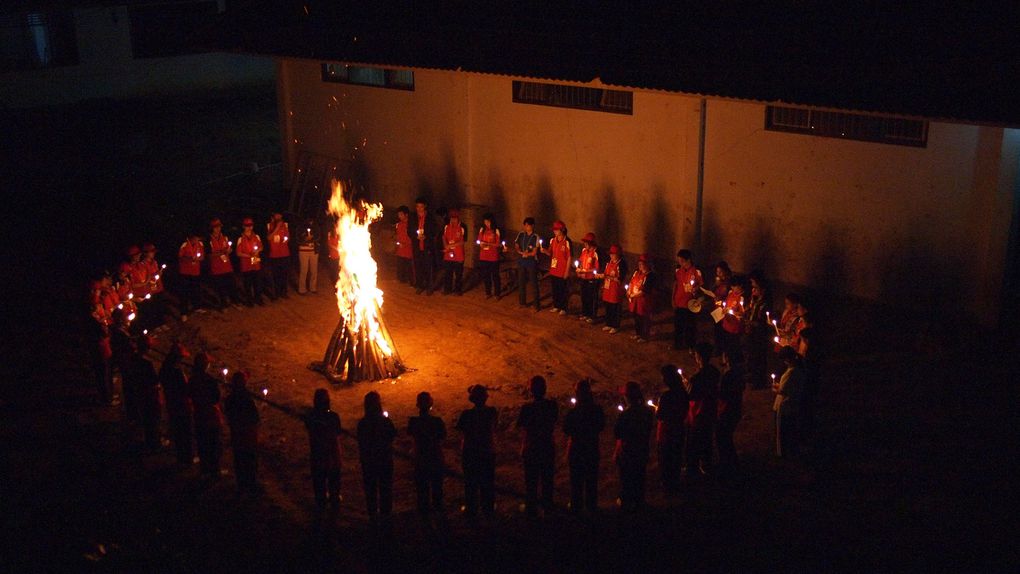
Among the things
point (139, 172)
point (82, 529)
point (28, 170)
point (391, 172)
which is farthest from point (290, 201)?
point (82, 529)

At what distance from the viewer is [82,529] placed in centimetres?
1022

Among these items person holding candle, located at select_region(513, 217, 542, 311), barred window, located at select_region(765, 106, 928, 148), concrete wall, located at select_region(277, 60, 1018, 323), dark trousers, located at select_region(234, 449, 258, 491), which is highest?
barred window, located at select_region(765, 106, 928, 148)

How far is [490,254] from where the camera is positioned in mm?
17438

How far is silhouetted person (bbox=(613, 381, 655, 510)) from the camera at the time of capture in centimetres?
1026

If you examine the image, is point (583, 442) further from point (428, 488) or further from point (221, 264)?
point (221, 264)

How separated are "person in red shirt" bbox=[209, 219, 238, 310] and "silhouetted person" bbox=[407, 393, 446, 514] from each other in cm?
774

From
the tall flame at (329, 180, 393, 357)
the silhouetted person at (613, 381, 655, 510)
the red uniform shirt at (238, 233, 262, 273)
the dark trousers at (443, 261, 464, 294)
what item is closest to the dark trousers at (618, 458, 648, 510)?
the silhouetted person at (613, 381, 655, 510)

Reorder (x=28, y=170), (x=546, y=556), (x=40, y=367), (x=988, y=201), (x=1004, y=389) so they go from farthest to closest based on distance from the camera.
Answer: (x=28, y=170) < (x=40, y=367) < (x=988, y=201) < (x=1004, y=389) < (x=546, y=556)

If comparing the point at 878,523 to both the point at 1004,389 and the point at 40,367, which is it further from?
the point at 40,367

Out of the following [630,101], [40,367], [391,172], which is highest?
[630,101]

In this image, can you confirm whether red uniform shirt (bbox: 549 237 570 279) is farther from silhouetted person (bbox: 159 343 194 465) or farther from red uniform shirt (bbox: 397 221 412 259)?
silhouetted person (bbox: 159 343 194 465)

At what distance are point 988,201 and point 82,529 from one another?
1150 centimetres

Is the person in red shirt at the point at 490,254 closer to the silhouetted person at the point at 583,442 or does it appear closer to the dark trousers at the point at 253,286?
the dark trousers at the point at 253,286

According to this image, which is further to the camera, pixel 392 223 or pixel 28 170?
pixel 28 170
